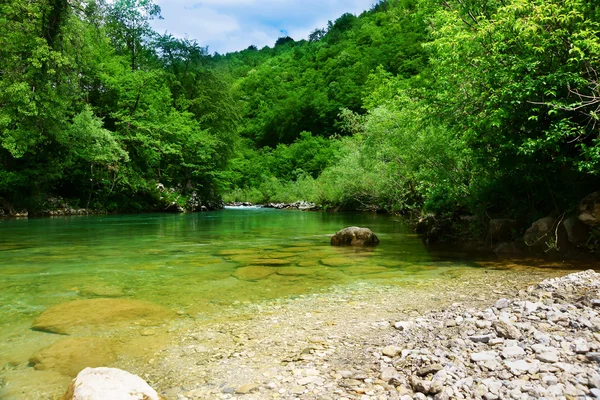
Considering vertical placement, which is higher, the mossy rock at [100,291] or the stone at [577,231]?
the stone at [577,231]

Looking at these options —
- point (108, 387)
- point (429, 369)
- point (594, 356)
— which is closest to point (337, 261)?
point (429, 369)

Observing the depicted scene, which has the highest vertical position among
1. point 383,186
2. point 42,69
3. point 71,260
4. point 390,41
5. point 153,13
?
point 390,41

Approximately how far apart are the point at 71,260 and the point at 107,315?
5185mm

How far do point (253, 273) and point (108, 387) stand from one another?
5283 mm

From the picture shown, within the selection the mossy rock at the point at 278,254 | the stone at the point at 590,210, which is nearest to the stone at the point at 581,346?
the stone at the point at 590,210

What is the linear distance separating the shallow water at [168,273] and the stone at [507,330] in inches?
129

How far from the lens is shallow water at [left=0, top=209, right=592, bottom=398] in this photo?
461cm

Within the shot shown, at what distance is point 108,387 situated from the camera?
9.39ft

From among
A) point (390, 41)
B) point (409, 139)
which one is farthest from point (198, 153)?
point (390, 41)

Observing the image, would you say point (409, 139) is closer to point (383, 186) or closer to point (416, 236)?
point (416, 236)

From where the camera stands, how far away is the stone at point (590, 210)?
7859 millimetres

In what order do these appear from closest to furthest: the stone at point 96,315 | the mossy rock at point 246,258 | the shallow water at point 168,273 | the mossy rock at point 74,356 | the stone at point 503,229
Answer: the mossy rock at point 74,356, the shallow water at point 168,273, the stone at point 96,315, the mossy rock at point 246,258, the stone at point 503,229

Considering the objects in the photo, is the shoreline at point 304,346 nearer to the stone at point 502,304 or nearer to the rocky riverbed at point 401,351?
the rocky riverbed at point 401,351

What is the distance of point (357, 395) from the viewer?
3.10 metres
